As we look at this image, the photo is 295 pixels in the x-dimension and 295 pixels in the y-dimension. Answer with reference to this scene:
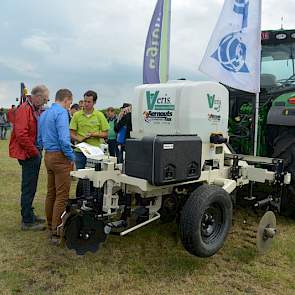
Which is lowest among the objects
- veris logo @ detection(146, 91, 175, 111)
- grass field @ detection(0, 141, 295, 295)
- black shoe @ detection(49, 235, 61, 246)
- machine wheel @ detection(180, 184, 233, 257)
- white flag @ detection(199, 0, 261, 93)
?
grass field @ detection(0, 141, 295, 295)

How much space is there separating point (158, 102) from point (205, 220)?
1162 millimetres

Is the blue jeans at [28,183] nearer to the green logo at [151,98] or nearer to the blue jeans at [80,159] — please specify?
the blue jeans at [80,159]

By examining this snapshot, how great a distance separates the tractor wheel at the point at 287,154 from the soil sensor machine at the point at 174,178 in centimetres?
37

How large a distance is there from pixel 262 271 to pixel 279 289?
0.31 metres

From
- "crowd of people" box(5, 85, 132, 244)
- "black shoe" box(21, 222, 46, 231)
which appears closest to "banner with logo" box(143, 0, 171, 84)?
"crowd of people" box(5, 85, 132, 244)

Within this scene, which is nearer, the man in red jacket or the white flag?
the man in red jacket

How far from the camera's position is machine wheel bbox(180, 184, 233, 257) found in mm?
3096

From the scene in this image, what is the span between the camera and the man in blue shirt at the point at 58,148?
12.8 ft

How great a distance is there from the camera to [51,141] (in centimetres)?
397

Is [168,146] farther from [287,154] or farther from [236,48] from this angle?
[236,48]

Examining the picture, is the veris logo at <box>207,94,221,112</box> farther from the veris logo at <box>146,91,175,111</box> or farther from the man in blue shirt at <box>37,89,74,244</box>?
the man in blue shirt at <box>37,89,74,244</box>

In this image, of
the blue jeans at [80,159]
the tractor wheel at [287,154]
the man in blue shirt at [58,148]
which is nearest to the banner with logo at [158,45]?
the blue jeans at [80,159]

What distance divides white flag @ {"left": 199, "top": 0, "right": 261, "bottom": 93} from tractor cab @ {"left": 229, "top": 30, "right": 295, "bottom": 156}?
1.22 ft

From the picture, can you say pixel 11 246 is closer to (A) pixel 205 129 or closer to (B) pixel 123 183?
(B) pixel 123 183
